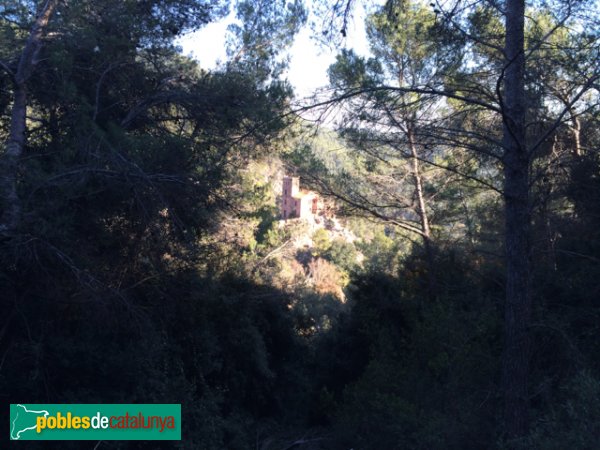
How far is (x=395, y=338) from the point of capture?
47.9 feet

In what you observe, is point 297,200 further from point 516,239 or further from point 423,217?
point 516,239

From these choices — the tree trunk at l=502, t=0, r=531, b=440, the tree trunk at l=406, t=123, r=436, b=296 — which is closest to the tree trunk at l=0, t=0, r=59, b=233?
the tree trunk at l=502, t=0, r=531, b=440

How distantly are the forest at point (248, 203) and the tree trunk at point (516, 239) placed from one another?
3cm

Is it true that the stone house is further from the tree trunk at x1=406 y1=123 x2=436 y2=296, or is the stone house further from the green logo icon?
the green logo icon

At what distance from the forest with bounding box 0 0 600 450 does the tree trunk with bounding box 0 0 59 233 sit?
0.11 feet

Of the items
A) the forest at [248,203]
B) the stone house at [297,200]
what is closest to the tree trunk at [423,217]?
the forest at [248,203]

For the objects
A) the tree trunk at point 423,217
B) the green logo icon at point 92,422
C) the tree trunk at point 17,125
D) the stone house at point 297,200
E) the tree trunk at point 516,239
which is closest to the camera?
the tree trunk at point 516,239

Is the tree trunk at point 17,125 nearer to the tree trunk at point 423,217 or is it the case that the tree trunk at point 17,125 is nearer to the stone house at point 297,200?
the stone house at point 297,200

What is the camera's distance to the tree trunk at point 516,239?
22.0 feet

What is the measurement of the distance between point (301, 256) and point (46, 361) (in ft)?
72.7

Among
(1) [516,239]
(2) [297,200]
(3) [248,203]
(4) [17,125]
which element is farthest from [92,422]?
(2) [297,200]

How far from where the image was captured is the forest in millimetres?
6922

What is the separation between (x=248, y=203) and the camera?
1501 cm

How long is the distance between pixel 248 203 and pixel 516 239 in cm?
908
